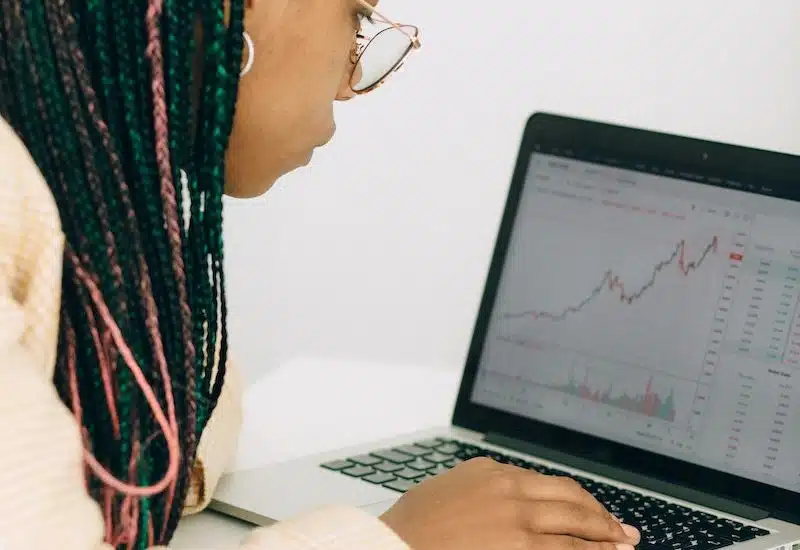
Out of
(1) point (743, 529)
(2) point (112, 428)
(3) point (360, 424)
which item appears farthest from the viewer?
(3) point (360, 424)

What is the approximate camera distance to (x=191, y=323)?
63cm

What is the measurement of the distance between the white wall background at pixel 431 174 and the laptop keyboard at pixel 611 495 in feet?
0.83

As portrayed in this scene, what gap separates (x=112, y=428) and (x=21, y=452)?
103 millimetres

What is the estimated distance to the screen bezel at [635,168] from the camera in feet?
2.74

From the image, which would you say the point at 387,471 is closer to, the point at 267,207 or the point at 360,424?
the point at 360,424

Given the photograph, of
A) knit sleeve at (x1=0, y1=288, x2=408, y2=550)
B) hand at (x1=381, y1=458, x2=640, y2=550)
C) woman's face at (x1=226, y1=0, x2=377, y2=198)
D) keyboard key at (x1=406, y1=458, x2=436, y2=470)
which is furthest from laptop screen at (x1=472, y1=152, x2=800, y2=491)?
knit sleeve at (x1=0, y1=288, x2=408, y2=550)

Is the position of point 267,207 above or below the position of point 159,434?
above

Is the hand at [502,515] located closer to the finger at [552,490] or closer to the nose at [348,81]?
the finger at [552,490]

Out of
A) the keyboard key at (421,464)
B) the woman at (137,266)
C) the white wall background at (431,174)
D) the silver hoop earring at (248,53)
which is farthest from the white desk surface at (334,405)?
the silver hoop earring at (248,53)

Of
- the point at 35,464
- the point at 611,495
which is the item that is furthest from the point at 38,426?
the point at 611,495

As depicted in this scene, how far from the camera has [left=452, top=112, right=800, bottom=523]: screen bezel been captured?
0.84 metres

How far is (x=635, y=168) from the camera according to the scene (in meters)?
0.91

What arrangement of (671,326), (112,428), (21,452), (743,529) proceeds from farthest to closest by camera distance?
(671,326) → (743,529) → (112,428) → (21,452)

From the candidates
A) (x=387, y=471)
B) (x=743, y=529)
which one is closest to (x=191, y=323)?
(x=387, y=471)
